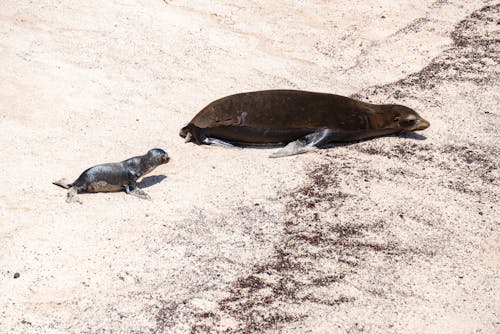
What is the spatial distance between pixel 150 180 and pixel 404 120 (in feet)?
8.05

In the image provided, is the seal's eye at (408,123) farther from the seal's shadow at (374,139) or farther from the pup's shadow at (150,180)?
the pup's shadow at (150,180)

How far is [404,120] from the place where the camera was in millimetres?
6859

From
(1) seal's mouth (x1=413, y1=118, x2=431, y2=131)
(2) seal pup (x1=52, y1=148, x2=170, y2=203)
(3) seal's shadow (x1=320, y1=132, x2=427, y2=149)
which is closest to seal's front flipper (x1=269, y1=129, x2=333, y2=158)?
(3) seal's shadow (x1=320, y1=132, x2=427, y2=149)

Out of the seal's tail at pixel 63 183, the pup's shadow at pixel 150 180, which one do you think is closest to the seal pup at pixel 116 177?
the seal's tail at pixel 63 183

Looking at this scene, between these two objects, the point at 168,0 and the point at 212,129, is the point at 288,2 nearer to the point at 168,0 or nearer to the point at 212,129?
the point at 168,0

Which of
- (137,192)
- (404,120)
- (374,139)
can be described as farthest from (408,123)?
(137,192)

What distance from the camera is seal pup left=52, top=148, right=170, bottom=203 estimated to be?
5602 mm

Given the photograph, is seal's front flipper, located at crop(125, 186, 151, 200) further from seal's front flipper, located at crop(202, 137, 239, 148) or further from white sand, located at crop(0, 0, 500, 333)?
seal's front flipper, located at crop(202, 137, 239, 148)

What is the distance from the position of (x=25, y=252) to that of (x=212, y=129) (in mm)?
2294

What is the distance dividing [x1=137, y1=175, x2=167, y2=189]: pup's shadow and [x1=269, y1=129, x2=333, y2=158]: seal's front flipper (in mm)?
1007

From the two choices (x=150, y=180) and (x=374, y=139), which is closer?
(x=150, y=180)

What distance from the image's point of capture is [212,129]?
21.9 ft

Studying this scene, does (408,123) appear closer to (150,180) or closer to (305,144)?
(305,144)

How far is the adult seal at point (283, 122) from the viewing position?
6.67m
